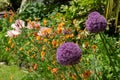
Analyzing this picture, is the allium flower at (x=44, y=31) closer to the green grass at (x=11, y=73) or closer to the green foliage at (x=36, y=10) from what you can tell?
the green grass at (x=11, y=73)

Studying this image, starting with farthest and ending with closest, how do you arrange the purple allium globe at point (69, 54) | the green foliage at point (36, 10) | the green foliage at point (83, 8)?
the green foliage at point (36, 10)
the green foliage at point (83, 8)
the purple allium globe at point (69, 54)

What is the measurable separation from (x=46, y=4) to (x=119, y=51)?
4871 millimetres

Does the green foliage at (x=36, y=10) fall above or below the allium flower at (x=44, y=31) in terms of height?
below

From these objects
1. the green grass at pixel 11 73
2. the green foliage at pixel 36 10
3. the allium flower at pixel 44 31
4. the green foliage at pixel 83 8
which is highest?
the allium flower at pixel 44 31

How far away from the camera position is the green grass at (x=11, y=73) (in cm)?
613

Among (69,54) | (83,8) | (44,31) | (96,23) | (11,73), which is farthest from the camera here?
(83,8)

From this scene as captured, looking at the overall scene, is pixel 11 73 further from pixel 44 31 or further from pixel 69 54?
pixel 69 54

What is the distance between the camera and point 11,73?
21.1 feet

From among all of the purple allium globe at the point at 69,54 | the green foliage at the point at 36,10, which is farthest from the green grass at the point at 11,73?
the purple allium globe at the point at 69,54

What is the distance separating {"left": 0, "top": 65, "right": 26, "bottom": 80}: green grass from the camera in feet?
20.1

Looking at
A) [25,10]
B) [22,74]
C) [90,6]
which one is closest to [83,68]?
[22,74]

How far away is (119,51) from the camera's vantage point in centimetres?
491

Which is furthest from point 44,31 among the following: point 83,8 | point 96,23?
point 83,8

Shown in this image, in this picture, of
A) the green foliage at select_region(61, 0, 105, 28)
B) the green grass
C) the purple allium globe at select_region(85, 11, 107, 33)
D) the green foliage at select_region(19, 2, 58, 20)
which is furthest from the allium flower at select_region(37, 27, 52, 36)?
the green foliage at select_region(19, 2, 58, 20)
